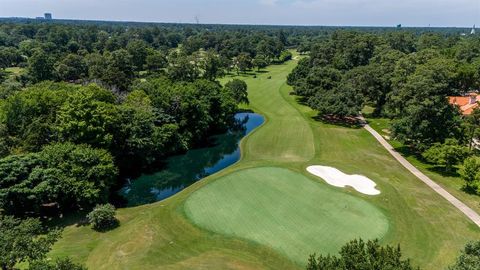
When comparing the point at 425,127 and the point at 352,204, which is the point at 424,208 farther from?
the point at 425,127

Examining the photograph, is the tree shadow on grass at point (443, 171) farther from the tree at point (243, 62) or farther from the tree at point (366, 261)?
the tree at point (243, 62)

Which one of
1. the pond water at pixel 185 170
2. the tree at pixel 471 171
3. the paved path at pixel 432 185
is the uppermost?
the tree at pixel 471 171

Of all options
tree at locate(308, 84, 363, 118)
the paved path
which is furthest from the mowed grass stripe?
the paved path

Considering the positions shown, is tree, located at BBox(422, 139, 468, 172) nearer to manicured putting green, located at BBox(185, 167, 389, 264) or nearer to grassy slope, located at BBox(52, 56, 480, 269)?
grassy slope, located at BBox(52, 56, 480, 269)

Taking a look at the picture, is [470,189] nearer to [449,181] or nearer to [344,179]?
[449,181]

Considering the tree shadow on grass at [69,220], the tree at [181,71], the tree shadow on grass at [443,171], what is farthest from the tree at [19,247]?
the tree at [181,71]

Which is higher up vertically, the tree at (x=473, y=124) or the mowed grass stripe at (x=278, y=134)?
the tree at (x=473, y=124)
